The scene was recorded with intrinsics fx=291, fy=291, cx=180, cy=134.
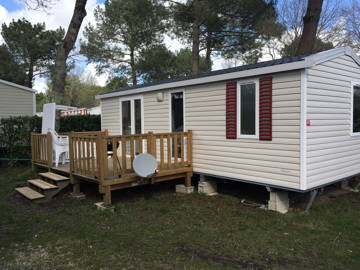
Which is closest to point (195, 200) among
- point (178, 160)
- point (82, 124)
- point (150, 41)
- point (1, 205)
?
point (178, 160)

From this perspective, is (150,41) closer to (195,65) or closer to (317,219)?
(195,65)

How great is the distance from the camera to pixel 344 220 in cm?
430

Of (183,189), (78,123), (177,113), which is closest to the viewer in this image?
(183,189)

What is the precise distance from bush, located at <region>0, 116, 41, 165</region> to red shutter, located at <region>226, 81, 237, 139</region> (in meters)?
6.61

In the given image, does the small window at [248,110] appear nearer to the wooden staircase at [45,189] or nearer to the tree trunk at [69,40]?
the wooden staircase at [45,189]

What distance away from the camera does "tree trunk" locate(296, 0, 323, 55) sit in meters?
8.66

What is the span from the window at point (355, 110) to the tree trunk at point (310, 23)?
378 centimetres

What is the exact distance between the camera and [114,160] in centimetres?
483

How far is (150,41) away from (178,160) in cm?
964

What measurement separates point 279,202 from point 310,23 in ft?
21.2

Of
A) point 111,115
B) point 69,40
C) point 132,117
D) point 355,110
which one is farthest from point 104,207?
point 69,40

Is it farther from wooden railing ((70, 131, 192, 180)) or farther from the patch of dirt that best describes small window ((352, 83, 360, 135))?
the patch of dirt

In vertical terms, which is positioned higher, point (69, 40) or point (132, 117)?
point (69, 40)

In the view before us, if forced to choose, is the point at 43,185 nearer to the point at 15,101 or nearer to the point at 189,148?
the point at 189,148
